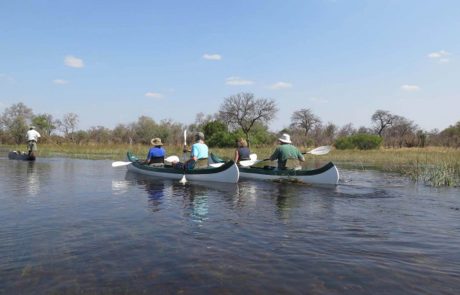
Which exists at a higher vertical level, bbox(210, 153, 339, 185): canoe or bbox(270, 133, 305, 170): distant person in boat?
bbox(270, 133, 305, 170): distant person in boat

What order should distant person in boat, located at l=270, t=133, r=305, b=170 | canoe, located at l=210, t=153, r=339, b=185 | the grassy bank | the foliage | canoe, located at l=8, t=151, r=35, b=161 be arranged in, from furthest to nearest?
the foliage < canoe, located at l=8, t=151, r=35, b=161 < the grassy bank < distant person in boat, located at l=270, t=133, r=305, b=170 < canoe, located at l=210, t=153, r=339, b=185

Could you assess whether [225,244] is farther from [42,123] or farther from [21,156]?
[42,123]

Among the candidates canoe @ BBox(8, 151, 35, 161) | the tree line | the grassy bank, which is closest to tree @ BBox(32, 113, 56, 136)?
the tree line

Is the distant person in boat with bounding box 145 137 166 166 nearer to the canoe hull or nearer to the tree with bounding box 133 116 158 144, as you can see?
the canoe hull

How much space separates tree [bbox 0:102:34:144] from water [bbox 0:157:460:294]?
48.6 meters

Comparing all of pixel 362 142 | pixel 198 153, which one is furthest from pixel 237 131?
pixel 198 153

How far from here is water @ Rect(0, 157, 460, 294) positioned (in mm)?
4453

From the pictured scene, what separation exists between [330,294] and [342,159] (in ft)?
96.6

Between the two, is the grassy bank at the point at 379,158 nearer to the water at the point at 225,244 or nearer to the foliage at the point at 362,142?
the water at the point at 225,244

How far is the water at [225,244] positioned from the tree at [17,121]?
48.6 m

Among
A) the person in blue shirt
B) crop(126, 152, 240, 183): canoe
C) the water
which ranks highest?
the person in blue shirt

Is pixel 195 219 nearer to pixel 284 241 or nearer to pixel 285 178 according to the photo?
pixel 284 241

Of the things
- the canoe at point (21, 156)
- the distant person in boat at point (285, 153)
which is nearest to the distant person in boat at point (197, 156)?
the distant person in boat at point (285, 153)

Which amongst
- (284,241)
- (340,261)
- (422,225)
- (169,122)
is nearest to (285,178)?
(422,225)
